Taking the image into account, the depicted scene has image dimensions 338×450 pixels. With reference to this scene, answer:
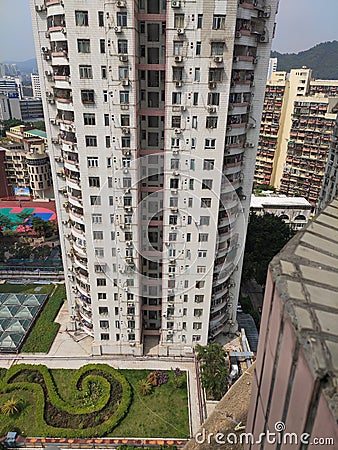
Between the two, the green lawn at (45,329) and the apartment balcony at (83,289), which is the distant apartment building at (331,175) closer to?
the apartment balcony at (83,289)

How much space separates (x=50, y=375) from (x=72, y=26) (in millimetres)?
20750

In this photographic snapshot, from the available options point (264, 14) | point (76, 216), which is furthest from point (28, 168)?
point (264, 14)

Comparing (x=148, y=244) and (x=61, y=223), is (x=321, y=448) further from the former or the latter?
(x=61, y=223)

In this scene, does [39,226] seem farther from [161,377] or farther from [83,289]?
[161,377]

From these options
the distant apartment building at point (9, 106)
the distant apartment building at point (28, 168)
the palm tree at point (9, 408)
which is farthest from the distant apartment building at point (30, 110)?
the palm tree at point (9, 408)

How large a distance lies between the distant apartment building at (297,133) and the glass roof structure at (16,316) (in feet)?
132

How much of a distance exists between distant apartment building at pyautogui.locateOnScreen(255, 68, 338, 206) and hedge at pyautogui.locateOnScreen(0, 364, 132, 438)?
1610 inches

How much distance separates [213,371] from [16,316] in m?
16.9

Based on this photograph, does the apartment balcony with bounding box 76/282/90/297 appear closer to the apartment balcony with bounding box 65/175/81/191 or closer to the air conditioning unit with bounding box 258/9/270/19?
the apartment balcony with bounding box 65/175/81/191

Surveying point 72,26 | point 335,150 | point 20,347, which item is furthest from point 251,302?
point 72,26

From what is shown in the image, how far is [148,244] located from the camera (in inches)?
814

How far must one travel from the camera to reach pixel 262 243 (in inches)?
1278

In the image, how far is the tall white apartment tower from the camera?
607 inches

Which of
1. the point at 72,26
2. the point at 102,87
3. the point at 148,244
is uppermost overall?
the point at 72,26
